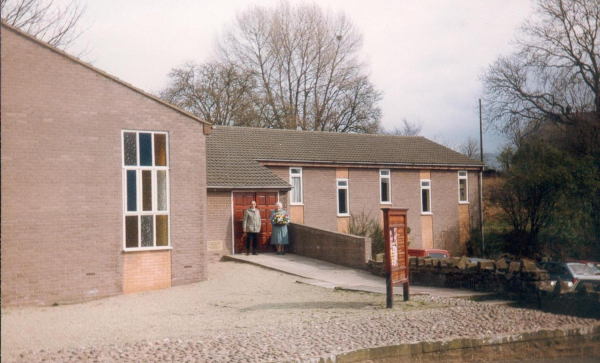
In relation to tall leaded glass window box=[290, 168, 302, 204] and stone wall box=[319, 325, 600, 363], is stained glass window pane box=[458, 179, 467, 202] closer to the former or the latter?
tall leaded glass window box=[290, 168, 302, 204]

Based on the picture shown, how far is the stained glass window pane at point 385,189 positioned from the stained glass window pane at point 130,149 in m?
17.6

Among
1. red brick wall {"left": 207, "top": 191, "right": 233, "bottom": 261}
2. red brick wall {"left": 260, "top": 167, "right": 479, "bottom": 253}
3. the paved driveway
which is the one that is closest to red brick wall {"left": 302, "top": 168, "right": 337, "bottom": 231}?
red brick wall {"left": 260, "top": 167, "right": 479, "bottom": 253}

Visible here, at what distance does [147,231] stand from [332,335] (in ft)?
24.4

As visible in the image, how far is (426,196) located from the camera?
3297 cm

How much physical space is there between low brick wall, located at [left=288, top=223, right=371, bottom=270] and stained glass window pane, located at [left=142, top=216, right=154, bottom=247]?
6.71 m

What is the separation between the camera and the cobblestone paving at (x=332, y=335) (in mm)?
8398

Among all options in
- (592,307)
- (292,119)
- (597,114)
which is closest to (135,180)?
(592,307)

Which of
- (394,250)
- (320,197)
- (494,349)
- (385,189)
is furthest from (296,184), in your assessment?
(494,349)

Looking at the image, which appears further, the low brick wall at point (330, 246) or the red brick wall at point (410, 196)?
the red brick wall at point (410, 196)

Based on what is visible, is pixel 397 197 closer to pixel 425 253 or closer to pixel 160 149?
pixel 425 253

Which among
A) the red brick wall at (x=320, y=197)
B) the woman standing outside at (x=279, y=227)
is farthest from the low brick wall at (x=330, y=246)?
the red brick wall at (x=320, y=197)

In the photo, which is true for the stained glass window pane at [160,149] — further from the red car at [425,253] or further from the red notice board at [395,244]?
the red car at [425,253]

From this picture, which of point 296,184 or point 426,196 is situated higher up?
point 296,184

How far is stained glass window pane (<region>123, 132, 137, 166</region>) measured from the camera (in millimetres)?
15500
